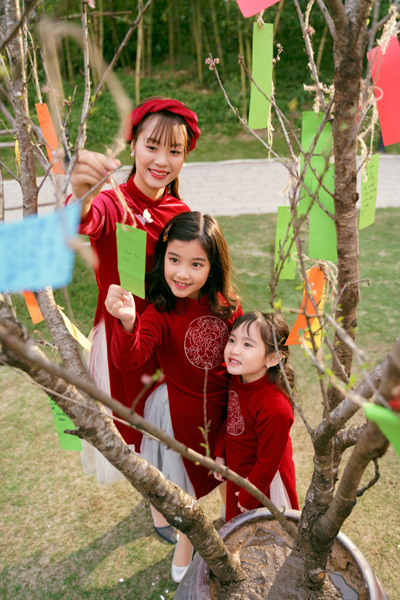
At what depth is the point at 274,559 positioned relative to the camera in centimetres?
142

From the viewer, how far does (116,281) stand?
70.3 inches

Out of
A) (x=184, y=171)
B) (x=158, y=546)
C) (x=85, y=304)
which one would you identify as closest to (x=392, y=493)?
(x=158, y=546)

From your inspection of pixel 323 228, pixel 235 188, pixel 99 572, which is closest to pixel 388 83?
pixel 323 228

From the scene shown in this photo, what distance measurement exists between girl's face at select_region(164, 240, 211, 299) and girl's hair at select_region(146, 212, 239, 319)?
0.02 m

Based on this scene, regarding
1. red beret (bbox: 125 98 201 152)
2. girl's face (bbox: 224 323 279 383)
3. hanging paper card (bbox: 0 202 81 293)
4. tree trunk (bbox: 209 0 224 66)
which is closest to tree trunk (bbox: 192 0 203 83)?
tree trunk (bbox: 209 0 224 66)

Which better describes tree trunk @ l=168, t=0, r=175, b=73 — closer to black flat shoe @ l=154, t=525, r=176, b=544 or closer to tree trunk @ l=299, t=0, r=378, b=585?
black flat shoe @ l=154, t=525, r=176, b=544

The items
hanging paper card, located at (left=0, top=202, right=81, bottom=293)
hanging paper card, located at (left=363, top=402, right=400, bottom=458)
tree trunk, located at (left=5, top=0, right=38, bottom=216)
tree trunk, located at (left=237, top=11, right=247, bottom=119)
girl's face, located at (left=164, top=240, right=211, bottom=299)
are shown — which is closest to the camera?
hanging paper card, located at (left=363, top=402, right=400, bottom=458)

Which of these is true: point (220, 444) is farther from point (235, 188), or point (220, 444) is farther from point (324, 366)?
point (235, 188)

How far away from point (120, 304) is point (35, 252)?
558mm

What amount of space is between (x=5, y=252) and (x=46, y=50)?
547mm

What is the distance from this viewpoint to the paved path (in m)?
5.60

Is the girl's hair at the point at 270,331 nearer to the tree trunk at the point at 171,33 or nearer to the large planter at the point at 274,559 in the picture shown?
the large planter at the point at 274,559

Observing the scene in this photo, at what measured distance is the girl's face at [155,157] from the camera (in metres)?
1.65

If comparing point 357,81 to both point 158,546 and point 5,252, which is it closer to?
point 5,252
